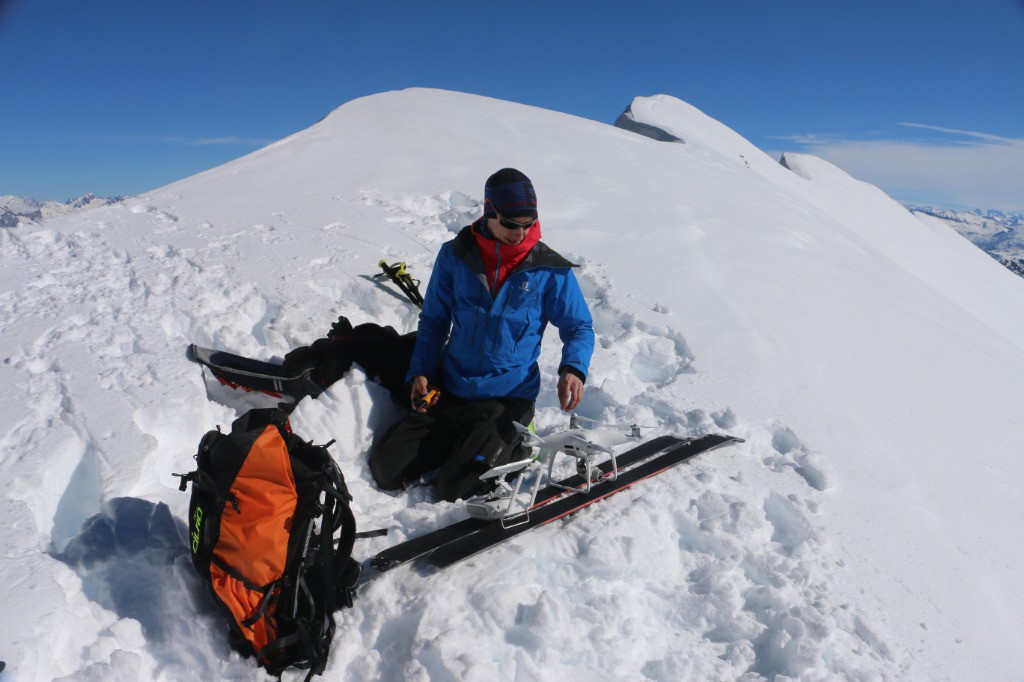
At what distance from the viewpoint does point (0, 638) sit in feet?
5.81

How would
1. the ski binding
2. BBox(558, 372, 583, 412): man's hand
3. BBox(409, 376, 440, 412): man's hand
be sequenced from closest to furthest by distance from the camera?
the ski binding → BBox(558, 372, 583, 412): man's hand → BBox(409, 376, 440, 412): man's hand

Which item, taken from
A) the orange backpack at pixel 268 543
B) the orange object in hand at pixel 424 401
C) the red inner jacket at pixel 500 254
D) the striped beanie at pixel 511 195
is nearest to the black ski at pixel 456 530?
the orange backpack at pixel 268 543

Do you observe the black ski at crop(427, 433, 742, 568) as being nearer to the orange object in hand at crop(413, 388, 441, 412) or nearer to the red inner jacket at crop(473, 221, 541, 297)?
the orange object in hand at crop(413, 388, 441, 412)

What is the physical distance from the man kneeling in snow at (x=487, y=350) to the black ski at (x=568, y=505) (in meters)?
0.44

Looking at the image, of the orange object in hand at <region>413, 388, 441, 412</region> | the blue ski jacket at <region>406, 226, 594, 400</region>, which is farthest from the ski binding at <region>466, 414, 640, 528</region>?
the orange object in hand at <region>413, 388, 441, 412</region>

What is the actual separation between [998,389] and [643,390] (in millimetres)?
2774

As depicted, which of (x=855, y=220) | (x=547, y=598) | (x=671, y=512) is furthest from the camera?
(x=855, y=220)

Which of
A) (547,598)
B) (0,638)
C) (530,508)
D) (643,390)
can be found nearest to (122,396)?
(0,638)

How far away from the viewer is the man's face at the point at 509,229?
2.94m

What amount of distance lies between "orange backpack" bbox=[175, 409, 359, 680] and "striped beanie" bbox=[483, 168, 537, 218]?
1483 mm

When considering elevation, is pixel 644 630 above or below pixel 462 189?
below

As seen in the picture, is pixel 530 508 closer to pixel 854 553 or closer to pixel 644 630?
pixel 644 630

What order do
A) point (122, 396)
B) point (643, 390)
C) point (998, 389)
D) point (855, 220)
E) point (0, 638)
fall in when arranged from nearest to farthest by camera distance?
point (0, 638) < point (122, 396) < point (643, 390) < point (998, 389) < point (855, 220)

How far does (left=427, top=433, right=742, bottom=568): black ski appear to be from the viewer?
247 centimetres
